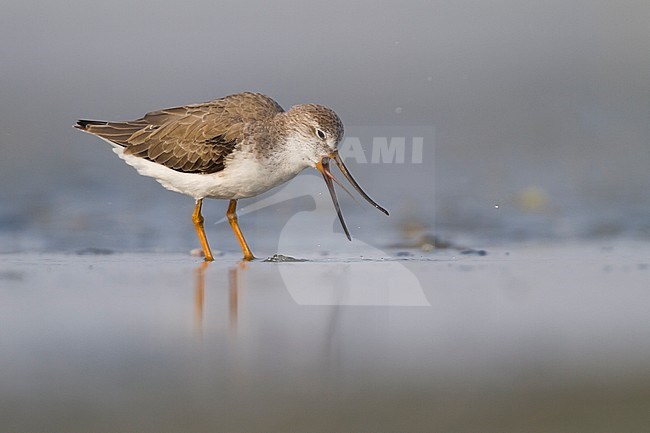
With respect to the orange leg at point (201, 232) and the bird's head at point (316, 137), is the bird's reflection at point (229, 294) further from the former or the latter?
the bird's head at point (316, 137)

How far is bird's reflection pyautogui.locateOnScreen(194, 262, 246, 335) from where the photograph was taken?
20.1 ft

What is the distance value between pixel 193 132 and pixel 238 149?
0.50 m

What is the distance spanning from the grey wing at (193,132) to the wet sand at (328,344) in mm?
839

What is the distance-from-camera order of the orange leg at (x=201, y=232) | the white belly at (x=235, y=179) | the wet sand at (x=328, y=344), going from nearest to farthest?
the wet sand at (x=328, y=344), the white belly at (x=235, y=179), the orange leg at (x=201, y=232)

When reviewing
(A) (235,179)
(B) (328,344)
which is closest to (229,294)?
(B) (328,344)

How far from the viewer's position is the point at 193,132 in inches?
341

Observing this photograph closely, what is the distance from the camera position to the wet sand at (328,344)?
4648mm

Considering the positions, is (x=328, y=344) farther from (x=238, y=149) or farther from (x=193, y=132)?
(x=193, y=132)

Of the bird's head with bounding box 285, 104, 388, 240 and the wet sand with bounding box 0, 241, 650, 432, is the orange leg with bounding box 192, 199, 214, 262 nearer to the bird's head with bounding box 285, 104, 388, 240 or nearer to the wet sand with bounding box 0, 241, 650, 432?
the wet sand with bounding box 0, 241, 650, 432

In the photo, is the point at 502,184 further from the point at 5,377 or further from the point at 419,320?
the point at 5,377

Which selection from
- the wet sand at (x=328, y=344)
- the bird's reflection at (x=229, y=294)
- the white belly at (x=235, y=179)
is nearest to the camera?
the wet sand at (x=328, y=344)

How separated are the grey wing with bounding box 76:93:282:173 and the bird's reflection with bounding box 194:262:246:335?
0.85 metres

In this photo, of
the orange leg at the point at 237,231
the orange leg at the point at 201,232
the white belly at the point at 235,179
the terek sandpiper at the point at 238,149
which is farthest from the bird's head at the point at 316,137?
the orange leg at the point at 201,232

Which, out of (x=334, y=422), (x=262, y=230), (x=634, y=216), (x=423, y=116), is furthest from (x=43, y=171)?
(x=334, y=422)
